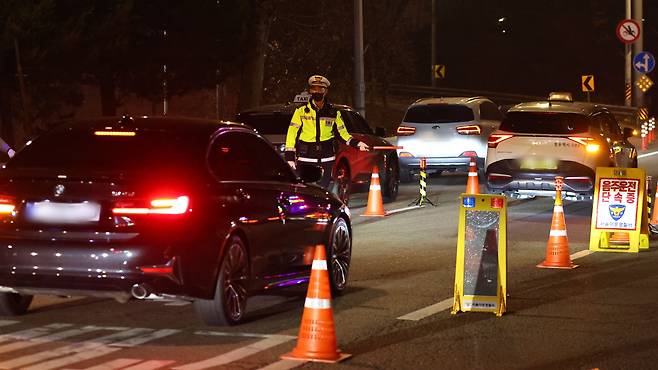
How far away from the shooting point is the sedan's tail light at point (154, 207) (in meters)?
8.95

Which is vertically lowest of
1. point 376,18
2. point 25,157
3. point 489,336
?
point 489,336

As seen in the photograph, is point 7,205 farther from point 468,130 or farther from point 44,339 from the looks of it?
point 468,130

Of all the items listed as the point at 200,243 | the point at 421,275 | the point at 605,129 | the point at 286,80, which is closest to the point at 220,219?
the point at 200,243

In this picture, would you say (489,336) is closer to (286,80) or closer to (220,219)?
(220,219)

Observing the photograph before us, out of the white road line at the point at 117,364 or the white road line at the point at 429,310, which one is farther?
the white road line at the point at 429,310

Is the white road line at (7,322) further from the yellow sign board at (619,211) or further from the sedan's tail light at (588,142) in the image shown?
the sedan's tail light at (588,142)

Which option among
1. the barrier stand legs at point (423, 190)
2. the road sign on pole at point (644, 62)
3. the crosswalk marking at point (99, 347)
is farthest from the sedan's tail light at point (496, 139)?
the road sign on pole at point (644, 62)

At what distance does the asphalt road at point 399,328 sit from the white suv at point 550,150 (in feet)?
16.5

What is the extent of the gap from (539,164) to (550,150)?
0.26m

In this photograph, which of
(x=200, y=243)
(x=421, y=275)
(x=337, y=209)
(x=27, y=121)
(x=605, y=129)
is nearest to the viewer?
(x=200, y=243)

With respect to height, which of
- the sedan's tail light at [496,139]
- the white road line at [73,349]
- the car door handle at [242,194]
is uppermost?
the sedan's tail light at [496,139]

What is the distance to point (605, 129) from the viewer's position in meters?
19.6

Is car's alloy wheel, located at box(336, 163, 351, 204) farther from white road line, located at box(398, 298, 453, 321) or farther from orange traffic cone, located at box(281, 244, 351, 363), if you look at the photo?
orange traffic cone, located at box(281, 244, 351, 363)

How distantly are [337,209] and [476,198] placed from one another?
140 cm
